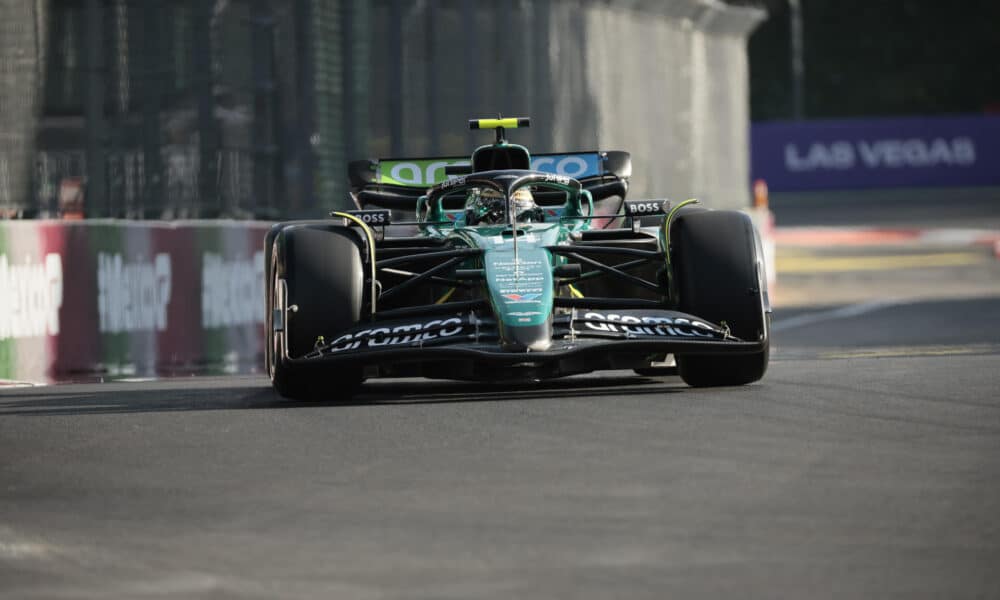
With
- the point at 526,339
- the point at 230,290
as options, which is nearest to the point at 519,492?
the point at 526,339

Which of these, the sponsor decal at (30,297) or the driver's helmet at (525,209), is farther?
the sponsor decal at (30,297)

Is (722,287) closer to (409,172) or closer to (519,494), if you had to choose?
(409,172)

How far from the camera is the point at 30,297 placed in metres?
12.8

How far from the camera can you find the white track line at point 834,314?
20109 millimetres

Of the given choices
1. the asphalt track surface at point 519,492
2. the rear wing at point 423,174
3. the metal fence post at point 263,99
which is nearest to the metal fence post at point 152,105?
the metal fence post at point 263,99

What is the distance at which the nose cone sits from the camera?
931 cm

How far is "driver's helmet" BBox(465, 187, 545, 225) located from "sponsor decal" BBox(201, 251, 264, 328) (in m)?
4.12

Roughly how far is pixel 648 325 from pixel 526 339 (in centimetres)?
66

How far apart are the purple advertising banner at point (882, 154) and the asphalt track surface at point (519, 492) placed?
4058 centimetres

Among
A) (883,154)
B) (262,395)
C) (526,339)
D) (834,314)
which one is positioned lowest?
(262,395)

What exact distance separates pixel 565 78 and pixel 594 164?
33.4ft

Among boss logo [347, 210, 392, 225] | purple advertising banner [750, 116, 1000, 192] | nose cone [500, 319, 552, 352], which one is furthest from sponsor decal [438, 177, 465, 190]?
purple advertising banner [750, 116, 1000, 192]

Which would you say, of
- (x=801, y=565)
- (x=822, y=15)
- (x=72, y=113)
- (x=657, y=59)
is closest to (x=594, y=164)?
(x=72, y=113)

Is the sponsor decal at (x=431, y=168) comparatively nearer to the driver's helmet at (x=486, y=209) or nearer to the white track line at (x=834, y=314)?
the driver's helmet at (x=486, y=209)
